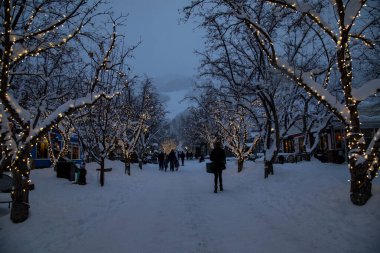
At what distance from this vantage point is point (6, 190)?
935 centimetres

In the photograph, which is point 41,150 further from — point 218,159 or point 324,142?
point 324,142

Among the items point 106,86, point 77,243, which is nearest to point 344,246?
point 77,243

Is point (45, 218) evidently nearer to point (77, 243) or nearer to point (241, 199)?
point (77, 243)

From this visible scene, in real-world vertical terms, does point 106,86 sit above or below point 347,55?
above

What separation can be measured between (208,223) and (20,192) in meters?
4.43

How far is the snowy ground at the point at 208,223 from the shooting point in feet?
18.9

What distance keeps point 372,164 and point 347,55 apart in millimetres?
2866

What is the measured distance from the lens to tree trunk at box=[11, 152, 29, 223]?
24.3 ft

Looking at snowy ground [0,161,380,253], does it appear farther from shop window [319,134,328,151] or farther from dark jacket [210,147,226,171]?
shop window [319,134,328,151]

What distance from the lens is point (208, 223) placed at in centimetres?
745

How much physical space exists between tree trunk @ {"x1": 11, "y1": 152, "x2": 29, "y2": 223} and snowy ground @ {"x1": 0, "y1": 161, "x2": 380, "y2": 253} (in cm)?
20

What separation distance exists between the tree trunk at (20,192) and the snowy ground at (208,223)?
20cm

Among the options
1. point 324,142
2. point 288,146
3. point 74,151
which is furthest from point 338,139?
point 74,151

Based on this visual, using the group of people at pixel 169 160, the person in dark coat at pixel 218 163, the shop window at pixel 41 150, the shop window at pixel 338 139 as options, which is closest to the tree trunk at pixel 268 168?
the person in dark coat at pixel 218 163
